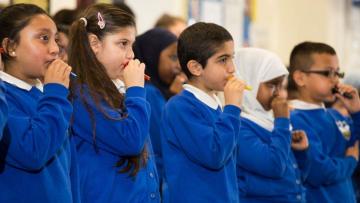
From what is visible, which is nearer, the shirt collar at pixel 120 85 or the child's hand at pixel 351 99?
the shirt collar at pixel 120 85

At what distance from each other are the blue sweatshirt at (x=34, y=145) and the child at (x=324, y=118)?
4.96 ft

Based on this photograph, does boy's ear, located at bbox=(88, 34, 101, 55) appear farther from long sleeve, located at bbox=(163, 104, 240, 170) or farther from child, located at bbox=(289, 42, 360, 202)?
child, located at bbox=(289, 42, 360, 202)

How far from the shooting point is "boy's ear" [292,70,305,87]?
3275 millimetres

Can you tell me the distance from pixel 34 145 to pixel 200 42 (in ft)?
2.95

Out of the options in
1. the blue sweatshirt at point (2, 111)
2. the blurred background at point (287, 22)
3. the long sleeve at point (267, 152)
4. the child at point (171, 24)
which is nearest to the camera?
the blue sweatshirt at point (2, 111)

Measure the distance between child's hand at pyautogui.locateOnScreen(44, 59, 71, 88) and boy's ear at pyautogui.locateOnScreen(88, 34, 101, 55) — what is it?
0.91 ft

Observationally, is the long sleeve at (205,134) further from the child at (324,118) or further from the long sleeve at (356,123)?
the long sleeve at (356,123)

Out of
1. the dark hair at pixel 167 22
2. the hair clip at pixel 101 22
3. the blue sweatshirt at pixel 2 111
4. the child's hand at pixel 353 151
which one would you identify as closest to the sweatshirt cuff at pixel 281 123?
the child's hand at pixel 353 151

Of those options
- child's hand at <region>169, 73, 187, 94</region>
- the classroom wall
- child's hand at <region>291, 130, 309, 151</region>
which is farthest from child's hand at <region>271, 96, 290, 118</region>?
the classroom wall

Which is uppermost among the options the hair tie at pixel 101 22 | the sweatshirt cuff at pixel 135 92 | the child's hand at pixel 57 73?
the hair tie at pixel 101 22

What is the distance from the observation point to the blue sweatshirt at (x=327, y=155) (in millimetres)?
3043

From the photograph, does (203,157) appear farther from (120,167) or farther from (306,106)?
(306,106)

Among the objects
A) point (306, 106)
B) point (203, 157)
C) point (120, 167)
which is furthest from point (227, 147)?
point (306, 106)

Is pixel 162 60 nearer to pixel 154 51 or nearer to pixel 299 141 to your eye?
pixel 154 51
